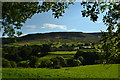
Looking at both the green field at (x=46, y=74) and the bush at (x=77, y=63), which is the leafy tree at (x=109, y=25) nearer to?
the green field at (x=46, y=74)

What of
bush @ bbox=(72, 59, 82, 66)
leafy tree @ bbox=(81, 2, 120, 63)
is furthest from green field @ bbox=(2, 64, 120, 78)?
bush @ bbox=(72, 59, 82, 66)

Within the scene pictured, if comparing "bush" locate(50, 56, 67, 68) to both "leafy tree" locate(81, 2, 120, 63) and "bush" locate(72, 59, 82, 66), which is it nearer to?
"bush" locate(72, 59, 82, 66)

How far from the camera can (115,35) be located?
7.91 meters

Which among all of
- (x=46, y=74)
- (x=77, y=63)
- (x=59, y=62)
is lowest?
(x=77, y=63)

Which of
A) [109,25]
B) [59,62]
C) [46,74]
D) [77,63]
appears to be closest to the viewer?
[109,25]

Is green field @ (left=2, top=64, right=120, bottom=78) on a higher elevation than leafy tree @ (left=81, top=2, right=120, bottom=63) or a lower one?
lower

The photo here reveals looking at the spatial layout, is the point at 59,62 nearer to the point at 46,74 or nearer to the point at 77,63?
the point at 77,63

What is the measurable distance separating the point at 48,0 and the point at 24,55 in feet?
249

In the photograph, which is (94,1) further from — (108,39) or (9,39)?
(9,39)

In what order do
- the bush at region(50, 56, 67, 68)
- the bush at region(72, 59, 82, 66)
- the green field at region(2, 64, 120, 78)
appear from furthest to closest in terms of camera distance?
the bush at region(72, 59, 82, 66)
the bush at region(50, 56, 67, 68)
the green field at region(2, 64, 120, 78)

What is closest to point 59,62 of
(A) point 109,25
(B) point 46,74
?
(B) point 46,74

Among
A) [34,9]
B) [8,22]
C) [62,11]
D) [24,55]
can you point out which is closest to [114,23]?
[62,11]

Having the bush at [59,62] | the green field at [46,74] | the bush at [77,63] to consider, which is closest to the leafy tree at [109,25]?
the green field at [46,74]

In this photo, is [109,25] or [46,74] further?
[46,74]
